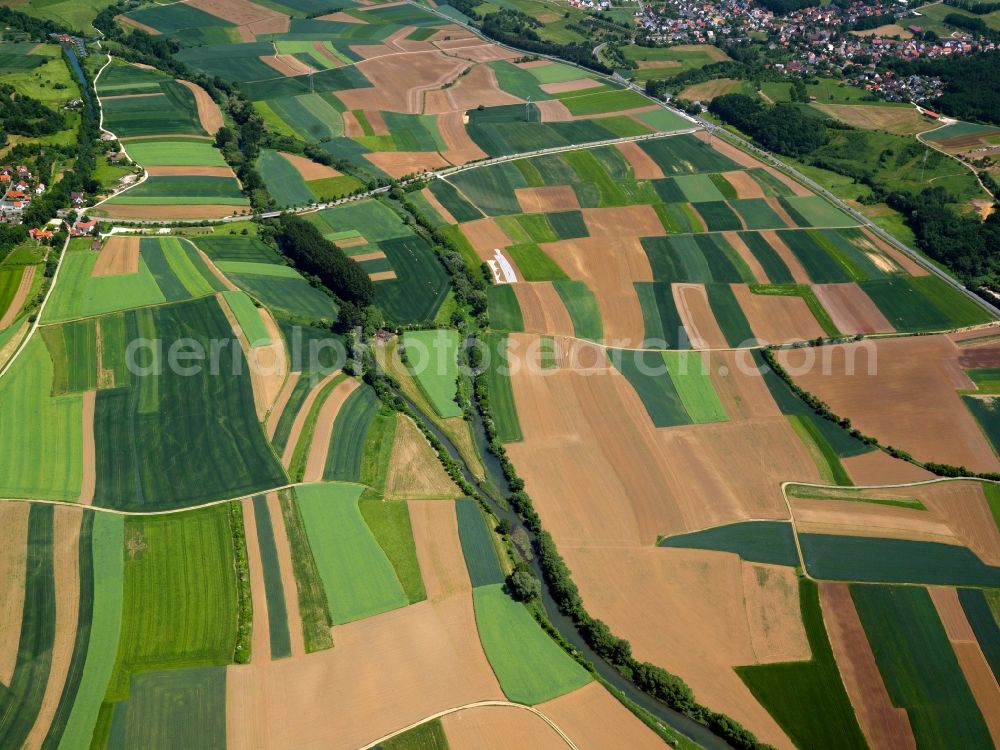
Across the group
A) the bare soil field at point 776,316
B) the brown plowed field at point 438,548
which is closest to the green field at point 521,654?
the brown plowed field at point 438,548

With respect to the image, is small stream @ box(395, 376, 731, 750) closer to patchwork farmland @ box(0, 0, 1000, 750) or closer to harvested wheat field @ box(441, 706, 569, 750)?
patchwork farmland @ box(0, 0, 1000, 750)

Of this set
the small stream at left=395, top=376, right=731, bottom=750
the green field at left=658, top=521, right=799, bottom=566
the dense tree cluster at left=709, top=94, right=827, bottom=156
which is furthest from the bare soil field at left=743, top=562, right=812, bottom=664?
the dense tree cluster at left=709, top=94, right=827, bottom=156

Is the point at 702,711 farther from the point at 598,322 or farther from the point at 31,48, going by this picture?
the point at 31,48

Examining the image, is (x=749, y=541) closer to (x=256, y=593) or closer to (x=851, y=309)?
(x=256, y=593)

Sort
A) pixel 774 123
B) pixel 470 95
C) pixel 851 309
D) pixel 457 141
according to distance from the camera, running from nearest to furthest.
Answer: pixel 851 309, pixel 457 141, pixel 774 123, pixel 470 95

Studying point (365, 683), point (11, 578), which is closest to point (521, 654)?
point (365, 683)

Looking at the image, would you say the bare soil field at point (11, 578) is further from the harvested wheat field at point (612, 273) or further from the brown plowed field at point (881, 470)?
the brown plowed field at point (881, 470)
